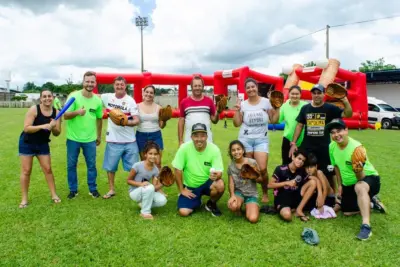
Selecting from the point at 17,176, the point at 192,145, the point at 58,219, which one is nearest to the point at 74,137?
the point at 58,219

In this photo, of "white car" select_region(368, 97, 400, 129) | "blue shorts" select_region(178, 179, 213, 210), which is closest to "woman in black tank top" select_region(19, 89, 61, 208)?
"blue shorts" select_region(178, 179, 213, 210)

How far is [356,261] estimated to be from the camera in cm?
312

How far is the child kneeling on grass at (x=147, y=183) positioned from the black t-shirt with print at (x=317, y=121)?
215 cm

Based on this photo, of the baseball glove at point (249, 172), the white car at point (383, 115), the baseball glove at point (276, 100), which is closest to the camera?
the baseball glove at point (249, 172)

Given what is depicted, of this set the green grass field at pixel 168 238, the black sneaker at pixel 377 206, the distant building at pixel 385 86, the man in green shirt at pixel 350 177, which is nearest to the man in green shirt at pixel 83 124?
the green grass field at pixel 168 238

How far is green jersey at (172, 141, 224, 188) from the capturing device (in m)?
4.36

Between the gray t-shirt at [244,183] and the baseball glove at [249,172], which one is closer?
the baseball glove at [249,172]

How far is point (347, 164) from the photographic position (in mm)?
4133

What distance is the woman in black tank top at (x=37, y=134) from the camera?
4.39 meters

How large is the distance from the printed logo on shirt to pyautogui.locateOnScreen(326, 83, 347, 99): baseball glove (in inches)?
18.1

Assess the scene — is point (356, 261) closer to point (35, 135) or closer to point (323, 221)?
point (323, 221)

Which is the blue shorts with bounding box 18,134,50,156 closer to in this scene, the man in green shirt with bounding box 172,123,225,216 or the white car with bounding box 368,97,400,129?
the man in green shirt with bounding box 172,123,225,216

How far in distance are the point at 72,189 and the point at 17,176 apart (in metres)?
2.17

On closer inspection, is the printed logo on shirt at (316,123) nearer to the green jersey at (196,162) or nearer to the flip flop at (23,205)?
the green jersey at (196,162)
